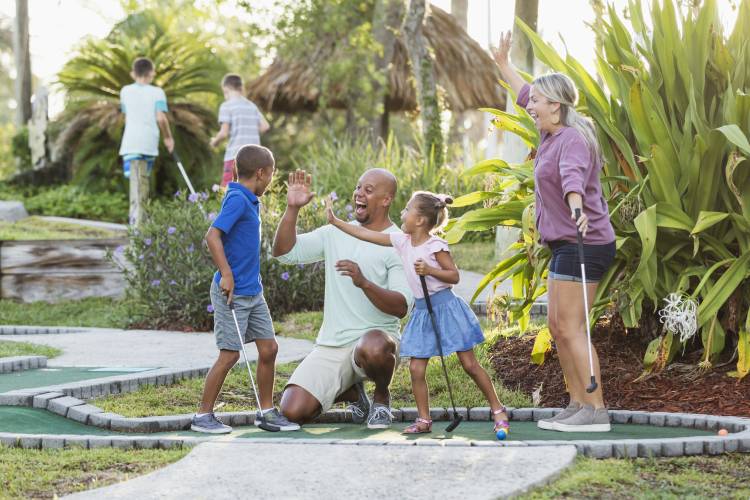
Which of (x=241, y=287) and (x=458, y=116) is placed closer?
(x=241, y=287)

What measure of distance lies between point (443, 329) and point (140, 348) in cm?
401

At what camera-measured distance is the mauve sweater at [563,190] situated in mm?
5340

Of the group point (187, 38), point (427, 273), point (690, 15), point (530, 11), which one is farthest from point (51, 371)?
point (187, 38)

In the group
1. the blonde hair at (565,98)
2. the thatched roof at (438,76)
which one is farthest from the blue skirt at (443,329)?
the thatched roof at (438,76)

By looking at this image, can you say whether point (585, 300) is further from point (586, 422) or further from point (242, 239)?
point (242, 239)

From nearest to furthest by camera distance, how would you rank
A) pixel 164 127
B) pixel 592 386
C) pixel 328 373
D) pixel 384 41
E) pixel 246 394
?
pixel 592 386, pixel 328 373, pixel 246 394, pixel 164 127, pixel 384 41

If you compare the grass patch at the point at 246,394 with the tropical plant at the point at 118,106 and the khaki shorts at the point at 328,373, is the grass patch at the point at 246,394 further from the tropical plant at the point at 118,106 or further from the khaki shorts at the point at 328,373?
the tropical plant at the point at 118,106

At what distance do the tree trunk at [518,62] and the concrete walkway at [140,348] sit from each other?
4.00 m

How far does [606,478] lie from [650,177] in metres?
2.45

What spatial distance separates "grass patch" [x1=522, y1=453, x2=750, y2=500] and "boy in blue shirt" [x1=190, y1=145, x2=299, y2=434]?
173 cm

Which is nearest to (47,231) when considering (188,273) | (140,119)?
(140,119)

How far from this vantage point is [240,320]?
5.67m

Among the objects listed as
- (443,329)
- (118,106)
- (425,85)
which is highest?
(425,85)

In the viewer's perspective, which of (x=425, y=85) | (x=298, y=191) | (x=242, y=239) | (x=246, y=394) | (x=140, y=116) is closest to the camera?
(x=298, y=191)
